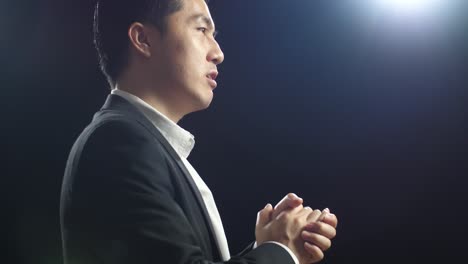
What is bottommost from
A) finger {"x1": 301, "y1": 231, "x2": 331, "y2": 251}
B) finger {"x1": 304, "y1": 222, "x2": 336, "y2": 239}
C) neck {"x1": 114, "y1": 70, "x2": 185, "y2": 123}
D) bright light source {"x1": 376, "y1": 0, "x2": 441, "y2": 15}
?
finger {"x1": 301, "y1": 231, "x2": 331, "y2": 251}

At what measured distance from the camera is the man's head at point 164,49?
0.91 metres

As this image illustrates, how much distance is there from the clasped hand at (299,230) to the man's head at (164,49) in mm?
278

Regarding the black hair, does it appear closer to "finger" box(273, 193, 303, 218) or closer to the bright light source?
"finger" box(273, 193, 303, 218)

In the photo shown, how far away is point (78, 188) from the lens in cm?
72

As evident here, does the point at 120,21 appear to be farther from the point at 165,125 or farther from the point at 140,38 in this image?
the point at 165,125

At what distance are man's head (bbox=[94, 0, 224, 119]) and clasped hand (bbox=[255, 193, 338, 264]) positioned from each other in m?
0.28

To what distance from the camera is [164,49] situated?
93cm

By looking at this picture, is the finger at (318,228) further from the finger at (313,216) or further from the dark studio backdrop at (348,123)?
the dark studio backdrop at (348,123)

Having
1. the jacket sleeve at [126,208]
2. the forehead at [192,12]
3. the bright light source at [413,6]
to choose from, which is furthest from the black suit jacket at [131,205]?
the bright light source at [413,6]

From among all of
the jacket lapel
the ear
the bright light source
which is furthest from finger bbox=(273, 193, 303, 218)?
the bright light source

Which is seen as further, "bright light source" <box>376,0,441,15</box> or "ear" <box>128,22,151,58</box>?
"bright light source" <box>376,0,441,15</box>

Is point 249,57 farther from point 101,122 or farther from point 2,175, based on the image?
point 101,122

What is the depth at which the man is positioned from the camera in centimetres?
67

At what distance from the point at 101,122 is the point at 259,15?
1.74 metres
